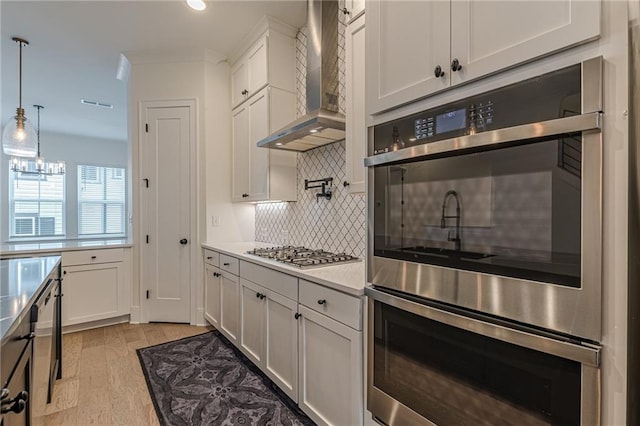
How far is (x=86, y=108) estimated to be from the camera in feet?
16.6

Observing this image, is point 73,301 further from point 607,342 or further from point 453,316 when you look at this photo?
point 607,342

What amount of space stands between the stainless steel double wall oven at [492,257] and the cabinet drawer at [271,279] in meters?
0.67

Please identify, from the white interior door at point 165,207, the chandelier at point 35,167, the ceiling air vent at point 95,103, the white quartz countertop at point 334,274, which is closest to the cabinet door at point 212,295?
the white interior door at point 165,207

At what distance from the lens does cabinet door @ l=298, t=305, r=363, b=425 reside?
1.47 meters

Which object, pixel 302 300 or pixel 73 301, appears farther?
pixel 73 301

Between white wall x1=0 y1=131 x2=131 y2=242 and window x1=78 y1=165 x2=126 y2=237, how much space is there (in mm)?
106

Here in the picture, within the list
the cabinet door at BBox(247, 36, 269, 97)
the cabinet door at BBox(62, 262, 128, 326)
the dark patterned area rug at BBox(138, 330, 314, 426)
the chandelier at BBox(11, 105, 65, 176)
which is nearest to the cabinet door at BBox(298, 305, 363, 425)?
the dark patterned area rug at BBox(138, 330, 314, 426)

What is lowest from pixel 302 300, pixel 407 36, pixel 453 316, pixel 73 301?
pixel 73 301

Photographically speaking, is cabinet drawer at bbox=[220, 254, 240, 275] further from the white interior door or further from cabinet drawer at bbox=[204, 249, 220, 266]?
the white interior door

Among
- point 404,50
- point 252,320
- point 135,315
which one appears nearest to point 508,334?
point 404,50

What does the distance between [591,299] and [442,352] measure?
0.50m

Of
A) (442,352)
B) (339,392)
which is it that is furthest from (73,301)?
(442,352)

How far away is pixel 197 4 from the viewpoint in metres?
2.59

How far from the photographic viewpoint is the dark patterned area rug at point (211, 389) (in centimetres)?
190
